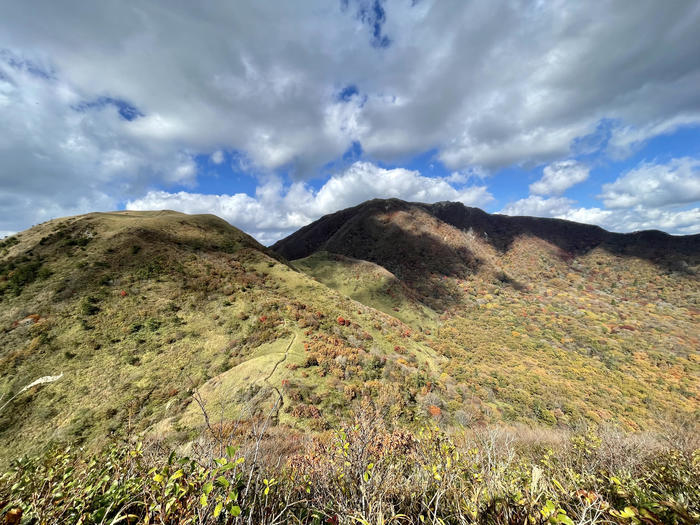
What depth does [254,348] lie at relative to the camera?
1666cm

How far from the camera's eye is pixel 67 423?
1101 cm

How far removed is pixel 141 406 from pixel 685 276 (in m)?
100

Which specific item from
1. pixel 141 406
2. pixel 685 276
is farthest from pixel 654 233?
pixel 141 406

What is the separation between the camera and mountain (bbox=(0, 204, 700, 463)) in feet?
40.1

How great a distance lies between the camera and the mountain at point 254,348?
40.1 ft

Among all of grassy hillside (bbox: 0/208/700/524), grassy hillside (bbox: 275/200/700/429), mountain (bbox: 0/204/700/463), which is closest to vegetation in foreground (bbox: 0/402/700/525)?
grassy hillside (bbox: 0/208/700/524)

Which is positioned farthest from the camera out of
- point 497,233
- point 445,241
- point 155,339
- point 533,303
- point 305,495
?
point 497,233

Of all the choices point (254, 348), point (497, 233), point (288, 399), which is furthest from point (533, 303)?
point (254, 348)

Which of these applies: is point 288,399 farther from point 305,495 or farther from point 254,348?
point 305,495

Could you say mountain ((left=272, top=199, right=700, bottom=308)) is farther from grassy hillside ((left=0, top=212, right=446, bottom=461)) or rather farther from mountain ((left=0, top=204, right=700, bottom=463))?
grassy hillside ((left=0, top=212, right=446, bottom=461))

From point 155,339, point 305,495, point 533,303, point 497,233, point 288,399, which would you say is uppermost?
point 497,233

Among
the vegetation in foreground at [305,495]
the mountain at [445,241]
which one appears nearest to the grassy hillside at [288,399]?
the vegetation in foreground at [305,495]

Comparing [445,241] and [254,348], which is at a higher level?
[445,241]

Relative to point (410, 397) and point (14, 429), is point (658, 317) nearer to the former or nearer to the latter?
point (410, 397)
